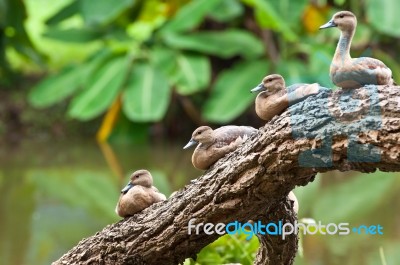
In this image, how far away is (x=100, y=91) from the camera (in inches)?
238

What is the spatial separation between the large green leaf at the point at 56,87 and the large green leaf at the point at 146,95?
594mm

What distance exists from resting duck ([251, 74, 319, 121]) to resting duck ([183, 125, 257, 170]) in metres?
0.12

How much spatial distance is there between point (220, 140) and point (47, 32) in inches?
200

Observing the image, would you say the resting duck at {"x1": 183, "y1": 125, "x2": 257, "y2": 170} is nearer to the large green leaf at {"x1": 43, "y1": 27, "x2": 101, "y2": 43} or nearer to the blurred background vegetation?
the blurred background vegetation

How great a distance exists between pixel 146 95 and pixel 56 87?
3.20ft

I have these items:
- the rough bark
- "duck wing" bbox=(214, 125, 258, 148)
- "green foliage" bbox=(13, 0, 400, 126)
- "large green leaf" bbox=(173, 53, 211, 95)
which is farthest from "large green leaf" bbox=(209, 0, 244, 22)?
"duck wing" bbox=(214, 125, 258, 148)

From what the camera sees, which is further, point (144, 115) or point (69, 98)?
point (69, 98)

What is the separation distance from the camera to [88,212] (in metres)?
4.15

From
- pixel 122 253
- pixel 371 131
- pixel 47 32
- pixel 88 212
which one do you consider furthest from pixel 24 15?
pixel 371 131

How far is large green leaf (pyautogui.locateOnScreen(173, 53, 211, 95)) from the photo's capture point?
5.97 meters

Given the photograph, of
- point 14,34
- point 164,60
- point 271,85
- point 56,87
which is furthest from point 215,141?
point 14,34

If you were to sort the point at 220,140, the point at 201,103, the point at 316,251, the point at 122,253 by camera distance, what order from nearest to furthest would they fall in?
the point at 220,140, the point at 122,253, the point at 316,251, the point at 201,103

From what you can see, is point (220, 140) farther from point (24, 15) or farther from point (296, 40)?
point (24, 15)

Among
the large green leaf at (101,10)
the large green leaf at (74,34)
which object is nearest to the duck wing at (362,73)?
the large green leaf at (101,10)
